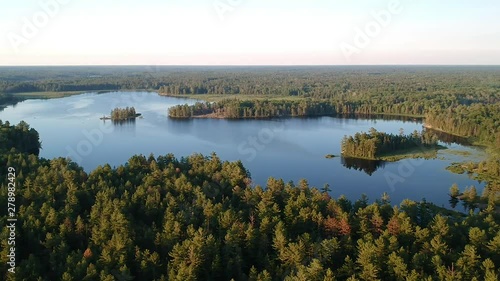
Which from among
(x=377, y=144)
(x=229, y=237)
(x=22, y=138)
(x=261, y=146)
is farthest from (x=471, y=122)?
(x=22, y=138)

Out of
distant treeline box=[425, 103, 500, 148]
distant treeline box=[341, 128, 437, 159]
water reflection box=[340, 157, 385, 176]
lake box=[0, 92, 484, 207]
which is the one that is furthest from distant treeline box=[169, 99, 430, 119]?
water reflection box=[340, 157, 385, 176]

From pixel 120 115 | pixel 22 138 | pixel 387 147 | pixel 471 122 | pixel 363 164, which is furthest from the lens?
pixel 120 115

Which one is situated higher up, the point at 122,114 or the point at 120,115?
the point at 122,114

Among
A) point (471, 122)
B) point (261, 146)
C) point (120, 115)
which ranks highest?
point (120, 115)

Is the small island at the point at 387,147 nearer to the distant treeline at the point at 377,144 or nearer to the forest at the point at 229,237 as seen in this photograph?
the distant treeline at the point at 377,144

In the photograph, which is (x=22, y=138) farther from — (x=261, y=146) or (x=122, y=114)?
(x=261, y=146)

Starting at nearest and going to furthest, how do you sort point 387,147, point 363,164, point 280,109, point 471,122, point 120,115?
point 363,164 < point 387,147 < point 471,122 < point 120,115 < point 280,109

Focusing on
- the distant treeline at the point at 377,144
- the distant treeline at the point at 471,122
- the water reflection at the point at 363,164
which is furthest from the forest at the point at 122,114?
the distant treeline at the point at 471,122
